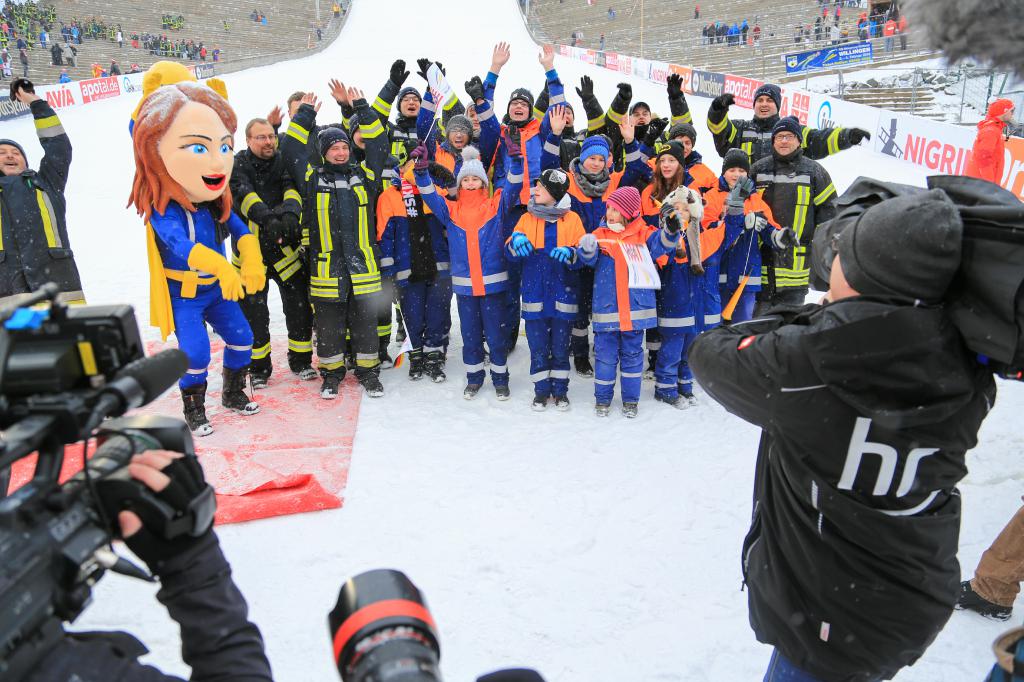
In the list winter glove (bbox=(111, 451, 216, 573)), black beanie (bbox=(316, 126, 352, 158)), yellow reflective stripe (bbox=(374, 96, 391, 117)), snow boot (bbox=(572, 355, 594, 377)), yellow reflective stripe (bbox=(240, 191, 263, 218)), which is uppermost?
yellow reflective stripe (bbox=(374, 96, 391, 117))

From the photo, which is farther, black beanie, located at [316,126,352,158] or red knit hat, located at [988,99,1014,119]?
red knit hat, located at [988,99,1014,119]

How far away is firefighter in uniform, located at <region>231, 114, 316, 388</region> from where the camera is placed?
15.6ft

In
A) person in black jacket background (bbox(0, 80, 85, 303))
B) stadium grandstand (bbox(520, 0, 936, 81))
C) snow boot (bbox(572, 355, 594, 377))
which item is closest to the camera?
person in black jacket background (bbox(0, 80, 85, 303))

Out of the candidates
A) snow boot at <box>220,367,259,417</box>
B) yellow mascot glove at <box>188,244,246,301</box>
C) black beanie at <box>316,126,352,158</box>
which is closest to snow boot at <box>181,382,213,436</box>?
snow boot at <box>220,367,259,417</box>

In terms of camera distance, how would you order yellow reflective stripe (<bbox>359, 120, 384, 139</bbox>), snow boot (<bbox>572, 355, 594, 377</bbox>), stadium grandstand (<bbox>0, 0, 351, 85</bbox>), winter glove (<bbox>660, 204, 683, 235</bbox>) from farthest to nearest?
1. stadium grandstand (<bbox>0, 0, 351, 85</bbox>)
2. snow boot (<bbox>572, 355, 594, 377</bbox>)
3. yellow reflective stripe (<bbox>359, 120, 384, 139</bbox>)
4. winter glove (<bbox>660, 204, 683, 235</bbox>)

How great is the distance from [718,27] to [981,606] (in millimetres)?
30655

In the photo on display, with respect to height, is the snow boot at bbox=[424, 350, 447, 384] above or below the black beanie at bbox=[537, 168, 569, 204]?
below

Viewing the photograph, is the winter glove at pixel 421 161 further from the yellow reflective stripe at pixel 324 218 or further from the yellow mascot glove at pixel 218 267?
the yellow mascot glove at pixel 218 267

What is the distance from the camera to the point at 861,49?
19.0 meters

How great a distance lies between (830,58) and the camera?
19.9 meters

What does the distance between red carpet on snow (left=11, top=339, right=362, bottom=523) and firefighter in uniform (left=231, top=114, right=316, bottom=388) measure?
9.3 inches

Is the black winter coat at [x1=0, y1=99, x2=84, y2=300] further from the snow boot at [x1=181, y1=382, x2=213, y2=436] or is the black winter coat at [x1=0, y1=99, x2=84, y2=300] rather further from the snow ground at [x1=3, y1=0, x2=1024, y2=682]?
the snow ground at [x1=3, y1=0, x2=1024, y2=682]

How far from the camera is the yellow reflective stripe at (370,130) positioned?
484 cm

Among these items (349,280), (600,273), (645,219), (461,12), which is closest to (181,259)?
(349,280)
